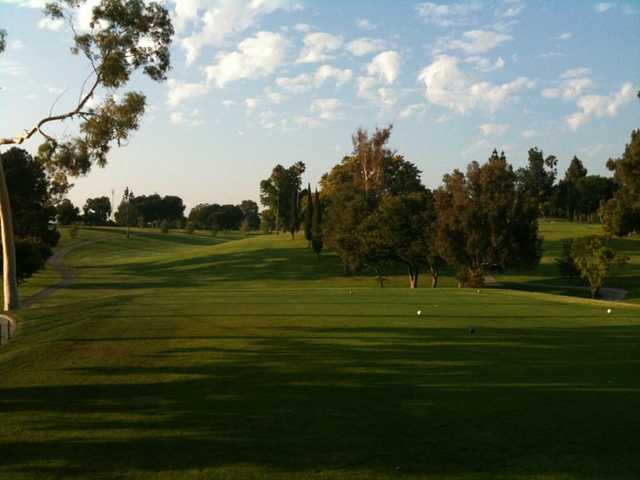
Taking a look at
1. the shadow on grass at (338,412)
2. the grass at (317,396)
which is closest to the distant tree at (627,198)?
the grass at (317,396)

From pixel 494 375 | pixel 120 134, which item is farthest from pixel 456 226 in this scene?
pixel 494 375

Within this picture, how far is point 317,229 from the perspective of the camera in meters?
86.2

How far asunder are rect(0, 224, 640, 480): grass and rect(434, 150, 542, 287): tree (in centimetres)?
3883

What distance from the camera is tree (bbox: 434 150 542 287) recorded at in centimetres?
5891

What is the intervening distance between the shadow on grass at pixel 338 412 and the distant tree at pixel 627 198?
68.0 feet

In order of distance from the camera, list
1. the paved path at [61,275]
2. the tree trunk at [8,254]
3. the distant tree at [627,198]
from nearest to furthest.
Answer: the tree trunk at [8,254] < the distant tree at [627,198] < the paved path at [61,275]

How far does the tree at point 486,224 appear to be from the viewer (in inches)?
2319

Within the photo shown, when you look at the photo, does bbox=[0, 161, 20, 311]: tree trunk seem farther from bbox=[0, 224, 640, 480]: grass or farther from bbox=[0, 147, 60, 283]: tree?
bbox=[0, 147, 60, 283]: tree

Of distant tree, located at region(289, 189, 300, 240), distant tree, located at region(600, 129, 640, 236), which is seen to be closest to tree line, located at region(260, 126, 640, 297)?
distant tree, located at region(600, 129, 640, 236)

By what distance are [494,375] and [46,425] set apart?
718 cm

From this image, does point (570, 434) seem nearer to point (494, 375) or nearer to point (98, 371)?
point (494, 375)

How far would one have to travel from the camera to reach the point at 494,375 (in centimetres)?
1123

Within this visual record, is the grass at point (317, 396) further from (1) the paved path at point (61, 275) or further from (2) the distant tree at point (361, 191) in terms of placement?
Answer: (2) the distant tree at point (361, 191)

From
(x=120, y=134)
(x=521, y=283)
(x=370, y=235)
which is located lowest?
(x=521, y=283)
